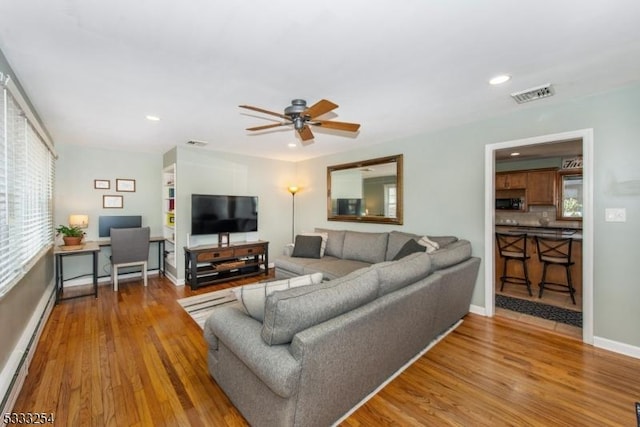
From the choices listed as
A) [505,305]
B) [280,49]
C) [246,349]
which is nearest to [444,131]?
[505,305]

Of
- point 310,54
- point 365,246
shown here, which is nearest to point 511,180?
point 365,246

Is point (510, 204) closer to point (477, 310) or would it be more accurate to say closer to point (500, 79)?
point (477, 310)

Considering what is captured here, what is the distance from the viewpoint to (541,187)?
539 centimetres

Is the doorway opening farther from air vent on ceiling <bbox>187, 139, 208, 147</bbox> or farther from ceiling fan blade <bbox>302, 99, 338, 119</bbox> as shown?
air vent on ceiling <bbox>187, 139, 208, 147</bbox>

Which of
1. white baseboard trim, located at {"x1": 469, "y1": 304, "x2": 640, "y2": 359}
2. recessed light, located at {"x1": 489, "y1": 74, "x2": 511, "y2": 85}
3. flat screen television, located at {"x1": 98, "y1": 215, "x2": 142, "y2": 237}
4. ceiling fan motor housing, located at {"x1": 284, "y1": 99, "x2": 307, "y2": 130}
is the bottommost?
white baseboard trim, located at {"x1": 469, "y1": 304, "x2": 640, "y2": 359}

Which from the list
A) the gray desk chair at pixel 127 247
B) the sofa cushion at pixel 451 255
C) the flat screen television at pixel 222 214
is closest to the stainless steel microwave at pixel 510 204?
the sofa cushion at pixel 451 255

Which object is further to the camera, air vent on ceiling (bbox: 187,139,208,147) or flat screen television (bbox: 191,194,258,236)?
flat screen television (bbox: 191,194,258,236)

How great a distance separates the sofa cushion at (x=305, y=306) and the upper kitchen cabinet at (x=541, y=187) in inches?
215

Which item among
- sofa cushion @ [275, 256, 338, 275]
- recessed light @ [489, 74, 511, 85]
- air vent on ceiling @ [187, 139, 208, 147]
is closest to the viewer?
recessed light @ [489, 74, 511, 85]

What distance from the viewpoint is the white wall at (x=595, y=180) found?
2.48 metres

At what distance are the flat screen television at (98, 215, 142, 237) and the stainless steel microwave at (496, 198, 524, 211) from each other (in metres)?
7.11

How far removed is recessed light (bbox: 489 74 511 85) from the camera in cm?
221

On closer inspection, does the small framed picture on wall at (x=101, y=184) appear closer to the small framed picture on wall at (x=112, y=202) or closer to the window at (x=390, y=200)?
the small framed picture on wall at (x=112, y=202)

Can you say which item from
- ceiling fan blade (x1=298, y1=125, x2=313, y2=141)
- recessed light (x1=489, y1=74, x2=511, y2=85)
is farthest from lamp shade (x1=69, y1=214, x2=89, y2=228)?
recessed light (x1=489, y1=74, x2=511, y2=85)
